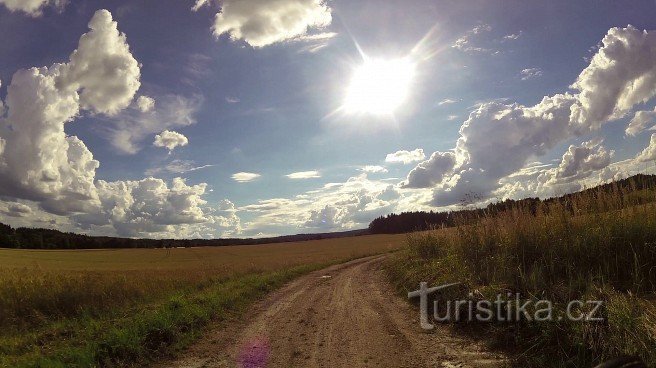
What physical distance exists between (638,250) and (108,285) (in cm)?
1835

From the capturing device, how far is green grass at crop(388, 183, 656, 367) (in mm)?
5672

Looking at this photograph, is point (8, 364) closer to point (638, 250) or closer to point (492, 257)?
point (492, 257)

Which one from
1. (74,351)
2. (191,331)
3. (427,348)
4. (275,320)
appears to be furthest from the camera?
(275,320)

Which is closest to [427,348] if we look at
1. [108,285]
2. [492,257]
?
[492,257]

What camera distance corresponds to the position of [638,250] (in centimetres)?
A: 842

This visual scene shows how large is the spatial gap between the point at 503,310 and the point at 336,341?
323cm

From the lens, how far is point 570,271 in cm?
873

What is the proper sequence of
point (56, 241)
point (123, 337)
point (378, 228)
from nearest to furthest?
point (123, 337)
point (56, 241)
point (378, 228)

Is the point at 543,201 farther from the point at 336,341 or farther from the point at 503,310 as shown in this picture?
the point at 336,341

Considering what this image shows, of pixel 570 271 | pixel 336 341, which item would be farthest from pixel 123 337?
pixel 570 271

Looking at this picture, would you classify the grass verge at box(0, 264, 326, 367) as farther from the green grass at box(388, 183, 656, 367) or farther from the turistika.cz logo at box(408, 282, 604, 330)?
the green grass at box(388, 183, 656, 367)

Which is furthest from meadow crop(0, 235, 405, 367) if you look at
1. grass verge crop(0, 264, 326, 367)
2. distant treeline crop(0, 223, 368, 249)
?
distant treeline crop(0, 223, 368, 249)

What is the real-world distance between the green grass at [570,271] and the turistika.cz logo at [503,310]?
13cm

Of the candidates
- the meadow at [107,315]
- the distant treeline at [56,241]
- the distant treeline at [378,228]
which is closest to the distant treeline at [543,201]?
the distant treeline at [378,228]
